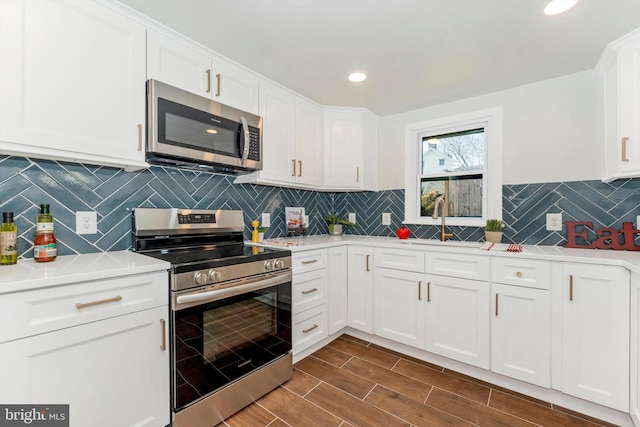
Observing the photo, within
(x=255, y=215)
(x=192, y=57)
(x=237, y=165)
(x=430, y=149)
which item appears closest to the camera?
(x=192, y=57)

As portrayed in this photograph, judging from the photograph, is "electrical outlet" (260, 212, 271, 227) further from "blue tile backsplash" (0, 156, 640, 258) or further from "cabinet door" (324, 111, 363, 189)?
"cabinet door" (324, 111, 363, 189)

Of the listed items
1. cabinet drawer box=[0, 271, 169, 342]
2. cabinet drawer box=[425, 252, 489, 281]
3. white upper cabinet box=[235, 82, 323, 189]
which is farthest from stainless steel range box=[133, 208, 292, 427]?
cabinet drawer box=[425, 252, 489, 281]

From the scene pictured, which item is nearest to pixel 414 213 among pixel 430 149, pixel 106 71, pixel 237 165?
pixel 430 149

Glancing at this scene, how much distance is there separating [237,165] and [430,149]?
1972 millimetres

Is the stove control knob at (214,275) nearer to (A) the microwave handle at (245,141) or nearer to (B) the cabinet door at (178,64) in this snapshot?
(A) the microwave handle at (245,141)

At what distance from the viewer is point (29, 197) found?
1499mm

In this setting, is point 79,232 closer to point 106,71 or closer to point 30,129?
point 30,129

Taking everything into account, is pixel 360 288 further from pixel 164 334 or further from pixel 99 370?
pixel 99 370

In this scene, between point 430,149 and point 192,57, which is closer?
point 192,57

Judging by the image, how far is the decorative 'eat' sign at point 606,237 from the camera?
6.36 feet

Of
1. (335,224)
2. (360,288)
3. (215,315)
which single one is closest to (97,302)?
(215,315)

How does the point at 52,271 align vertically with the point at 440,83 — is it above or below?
below

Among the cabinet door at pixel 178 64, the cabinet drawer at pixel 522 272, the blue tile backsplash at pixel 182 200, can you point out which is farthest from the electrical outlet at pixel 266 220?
the cabinet drawer at pixel 522 272

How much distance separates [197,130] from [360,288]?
6.12 ft
